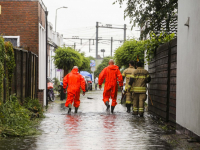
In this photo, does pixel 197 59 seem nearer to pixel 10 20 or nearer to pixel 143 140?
pixel 143 140

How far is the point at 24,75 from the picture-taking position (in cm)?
1393

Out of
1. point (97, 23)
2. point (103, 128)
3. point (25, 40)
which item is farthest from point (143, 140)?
point (97, 23)

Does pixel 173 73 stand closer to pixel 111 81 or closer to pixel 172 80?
pixel 172 80

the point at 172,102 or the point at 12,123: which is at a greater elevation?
the point at 172,102

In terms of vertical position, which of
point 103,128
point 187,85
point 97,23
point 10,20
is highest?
point 97,23

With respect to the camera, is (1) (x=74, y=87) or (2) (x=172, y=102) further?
(1) (x=74, y=87)

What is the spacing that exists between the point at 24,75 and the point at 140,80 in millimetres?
3607

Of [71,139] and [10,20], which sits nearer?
[71,139]

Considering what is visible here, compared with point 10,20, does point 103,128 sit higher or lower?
lower

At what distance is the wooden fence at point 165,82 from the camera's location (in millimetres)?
10609

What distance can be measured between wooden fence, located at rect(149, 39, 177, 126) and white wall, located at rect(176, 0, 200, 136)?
2.80ft

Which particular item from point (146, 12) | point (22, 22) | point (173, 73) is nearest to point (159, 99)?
point (173, 73)

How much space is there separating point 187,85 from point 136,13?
9.82m

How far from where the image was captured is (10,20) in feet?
62.2
